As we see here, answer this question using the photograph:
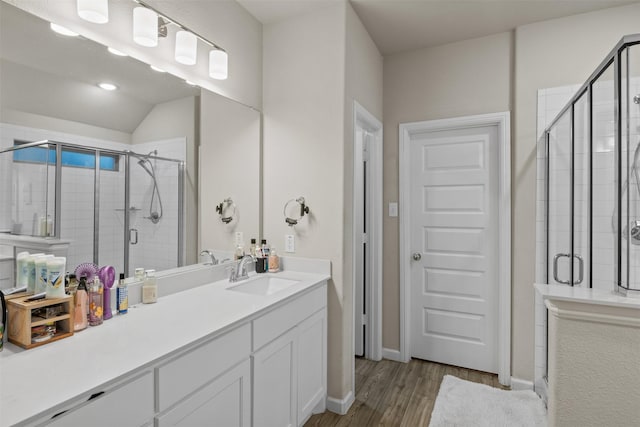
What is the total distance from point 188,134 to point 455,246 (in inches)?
88.2

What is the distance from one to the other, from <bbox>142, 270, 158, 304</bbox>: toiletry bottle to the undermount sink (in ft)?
1.65

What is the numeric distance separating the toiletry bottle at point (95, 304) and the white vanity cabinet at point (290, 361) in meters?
0.61

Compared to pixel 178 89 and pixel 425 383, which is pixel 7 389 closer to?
pixel 178 89

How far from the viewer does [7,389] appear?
A: 0.85m

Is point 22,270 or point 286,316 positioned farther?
point 286,316

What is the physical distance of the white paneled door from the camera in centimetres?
274

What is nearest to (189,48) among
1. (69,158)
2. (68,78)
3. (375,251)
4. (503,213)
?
(68,78)

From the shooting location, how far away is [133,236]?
163 cm

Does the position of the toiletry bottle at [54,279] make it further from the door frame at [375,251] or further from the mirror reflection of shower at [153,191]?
the door frame at [375,251]

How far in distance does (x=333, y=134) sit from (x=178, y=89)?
3.12 ft

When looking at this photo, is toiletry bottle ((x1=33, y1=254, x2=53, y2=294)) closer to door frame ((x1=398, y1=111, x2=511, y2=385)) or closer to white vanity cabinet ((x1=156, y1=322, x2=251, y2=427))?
→ white vanity cabinet ((x1=156, y1=322, x2=251, y2=427))

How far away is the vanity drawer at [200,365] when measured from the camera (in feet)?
3.55

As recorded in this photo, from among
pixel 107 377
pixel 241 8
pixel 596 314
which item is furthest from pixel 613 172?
pixel 241 8

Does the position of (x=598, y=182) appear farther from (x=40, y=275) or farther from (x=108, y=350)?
(x=40, y=275)
